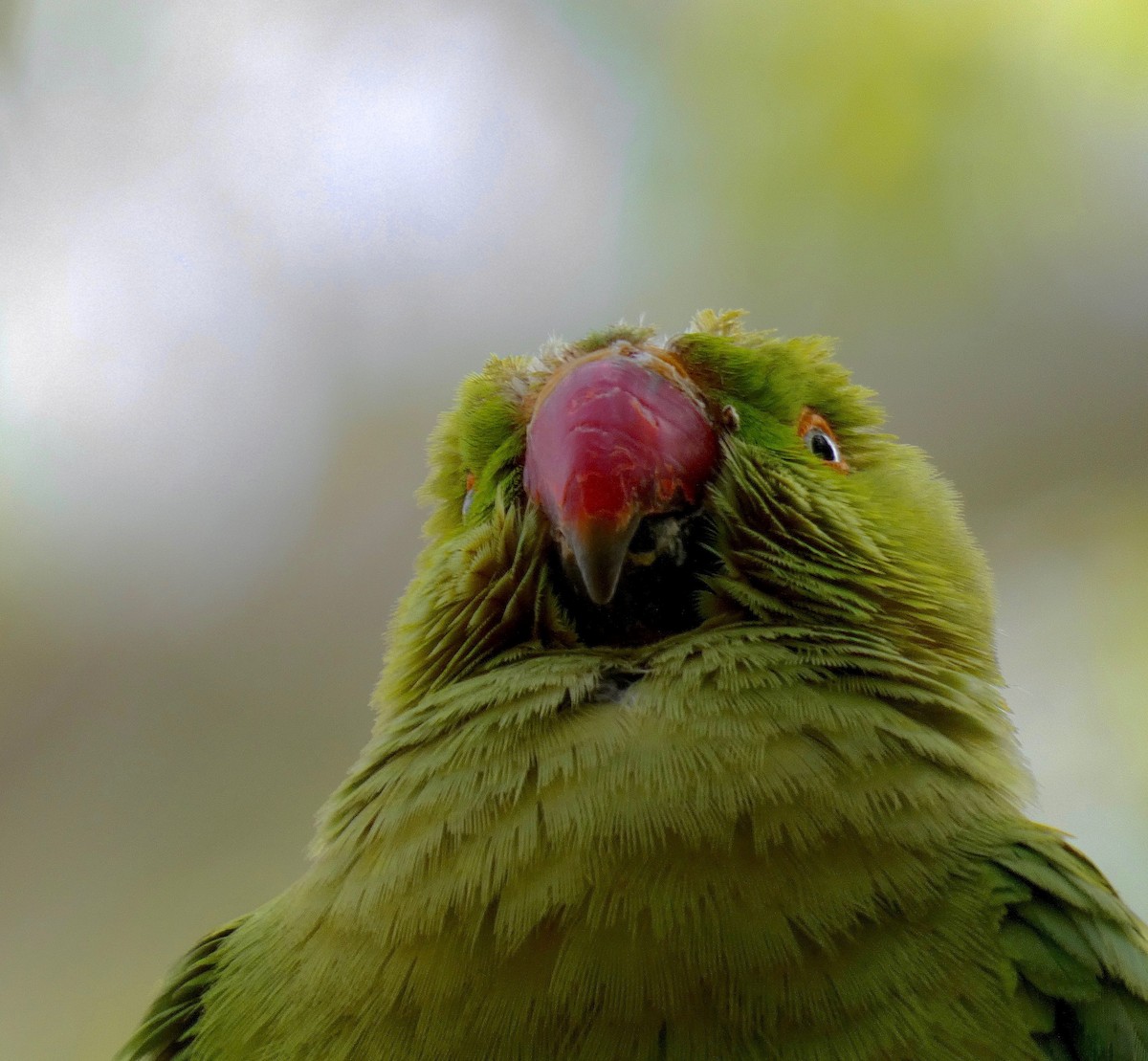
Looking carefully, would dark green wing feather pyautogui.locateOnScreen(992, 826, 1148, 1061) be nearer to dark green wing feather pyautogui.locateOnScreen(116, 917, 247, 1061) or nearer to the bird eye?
the bird eye

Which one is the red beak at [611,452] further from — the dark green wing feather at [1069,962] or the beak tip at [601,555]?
the dark green wing feather at [1069,962]

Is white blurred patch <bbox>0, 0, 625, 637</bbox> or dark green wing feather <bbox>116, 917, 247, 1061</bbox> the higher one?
white blurred patch <bbox>0, 0, 625, 637</bbox>

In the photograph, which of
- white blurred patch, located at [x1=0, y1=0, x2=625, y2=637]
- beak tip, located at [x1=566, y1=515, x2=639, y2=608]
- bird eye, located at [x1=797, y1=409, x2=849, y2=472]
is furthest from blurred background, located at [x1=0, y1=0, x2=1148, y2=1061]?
beak tip, located at [x1=566, y1=515, x2=639, y2=608]

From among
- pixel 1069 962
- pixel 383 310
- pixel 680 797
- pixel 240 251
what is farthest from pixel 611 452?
pixel 240 251

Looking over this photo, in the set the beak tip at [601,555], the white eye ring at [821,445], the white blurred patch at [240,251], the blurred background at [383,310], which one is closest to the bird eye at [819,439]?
the white eye ring at [821,445]

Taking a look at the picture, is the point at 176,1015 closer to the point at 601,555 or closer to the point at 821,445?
the point at 601,555

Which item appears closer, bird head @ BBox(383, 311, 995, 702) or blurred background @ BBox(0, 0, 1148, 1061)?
bird head @ BBox(383, 311, 995, 702)
